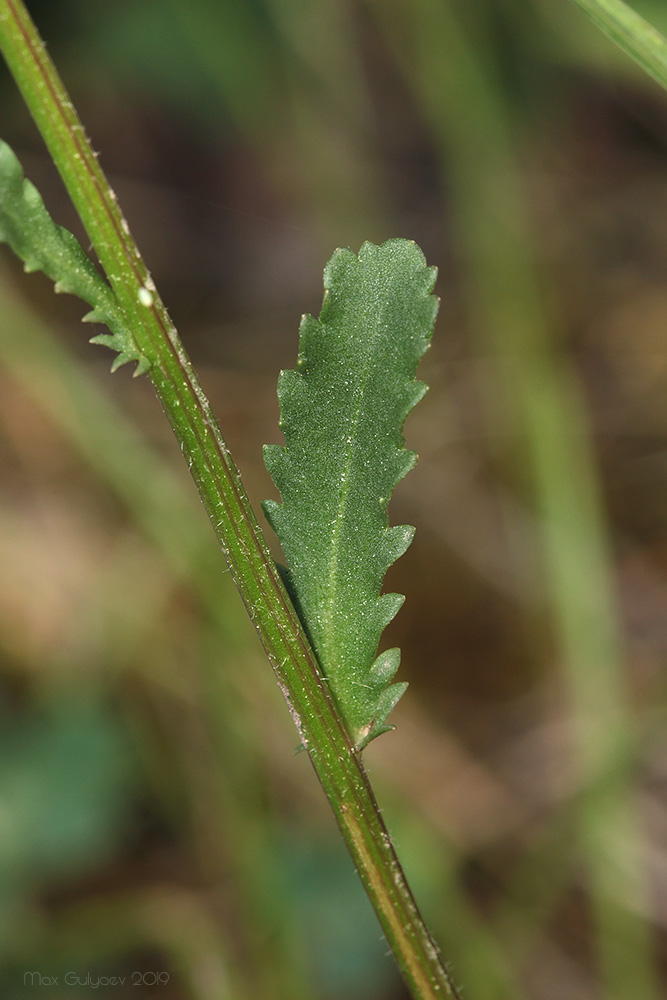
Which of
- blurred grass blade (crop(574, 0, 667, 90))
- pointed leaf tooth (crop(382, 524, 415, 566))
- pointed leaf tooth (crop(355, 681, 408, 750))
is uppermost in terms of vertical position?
blurred grass blade (crop(574, 0, 667, 90))

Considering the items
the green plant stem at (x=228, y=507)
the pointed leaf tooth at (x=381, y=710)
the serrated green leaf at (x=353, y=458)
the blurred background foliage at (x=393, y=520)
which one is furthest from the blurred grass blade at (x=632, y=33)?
the blurred background foliage at (x=393, y=520)

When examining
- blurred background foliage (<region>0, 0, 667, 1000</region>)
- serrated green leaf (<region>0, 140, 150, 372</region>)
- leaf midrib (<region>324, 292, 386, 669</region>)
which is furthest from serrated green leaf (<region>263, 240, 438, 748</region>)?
blurred background foliage (<region>0, 0, 667, 1000</region>)

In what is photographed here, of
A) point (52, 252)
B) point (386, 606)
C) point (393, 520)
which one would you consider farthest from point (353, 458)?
point (393, 520)

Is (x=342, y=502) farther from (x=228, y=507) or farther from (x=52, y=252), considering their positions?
(x=52, y=252)

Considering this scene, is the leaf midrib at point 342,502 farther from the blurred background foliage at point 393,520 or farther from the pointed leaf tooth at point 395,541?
the blurred background foliage at point 393,520

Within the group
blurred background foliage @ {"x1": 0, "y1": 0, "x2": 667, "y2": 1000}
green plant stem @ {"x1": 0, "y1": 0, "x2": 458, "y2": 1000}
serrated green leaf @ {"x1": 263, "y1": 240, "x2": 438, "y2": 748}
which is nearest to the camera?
green plant stem @ {"x1": 0, "y1": 0, "x2": 458, "y2": 1000}

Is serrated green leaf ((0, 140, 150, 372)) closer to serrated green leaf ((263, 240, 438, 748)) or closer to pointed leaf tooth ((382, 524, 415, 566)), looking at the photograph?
serrated green leaf ((263, 240, 438, 748))
